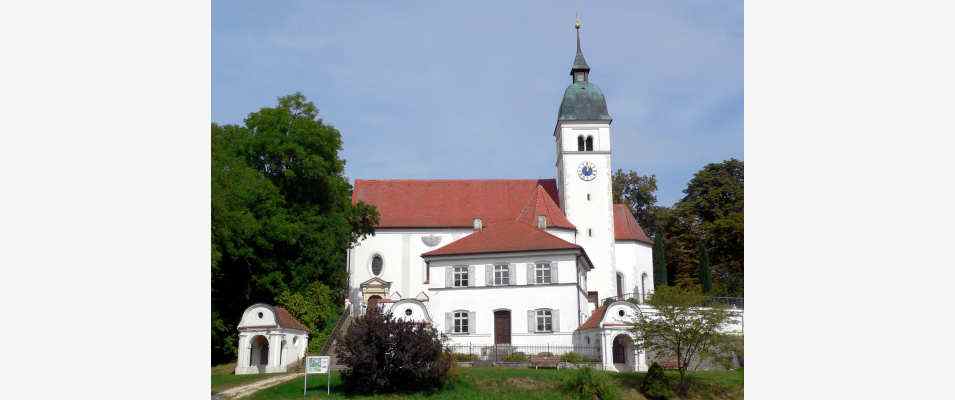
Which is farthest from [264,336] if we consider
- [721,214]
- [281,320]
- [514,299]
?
[721,214]

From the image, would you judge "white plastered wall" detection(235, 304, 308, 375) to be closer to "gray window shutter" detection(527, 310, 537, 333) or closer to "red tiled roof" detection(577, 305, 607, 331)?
"gray window shutter" detection(527, 310, 537, 333)

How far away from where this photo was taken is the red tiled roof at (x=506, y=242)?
33.8 m

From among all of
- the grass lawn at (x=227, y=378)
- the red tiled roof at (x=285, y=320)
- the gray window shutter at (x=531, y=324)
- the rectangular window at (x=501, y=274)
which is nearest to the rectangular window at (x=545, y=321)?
the gray window shutter at (x=531, y=324)

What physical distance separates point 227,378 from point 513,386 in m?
9.76

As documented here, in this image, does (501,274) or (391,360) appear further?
(501,274)

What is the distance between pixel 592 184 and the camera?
45.1 metres

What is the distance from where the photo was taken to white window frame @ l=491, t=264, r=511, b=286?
3397cm

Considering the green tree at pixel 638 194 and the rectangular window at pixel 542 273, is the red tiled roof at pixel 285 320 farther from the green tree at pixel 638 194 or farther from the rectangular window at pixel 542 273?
the green tree at pixel 638 194

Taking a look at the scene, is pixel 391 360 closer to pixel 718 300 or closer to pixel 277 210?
pixel 277 210

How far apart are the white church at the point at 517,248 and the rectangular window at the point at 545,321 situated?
47mm

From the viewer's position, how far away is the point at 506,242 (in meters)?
34.6

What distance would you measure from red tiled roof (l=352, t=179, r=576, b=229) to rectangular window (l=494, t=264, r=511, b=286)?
377 inches

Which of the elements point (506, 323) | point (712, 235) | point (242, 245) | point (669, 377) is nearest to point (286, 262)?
point (242, 245)

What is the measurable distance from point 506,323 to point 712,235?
77.0 ft
